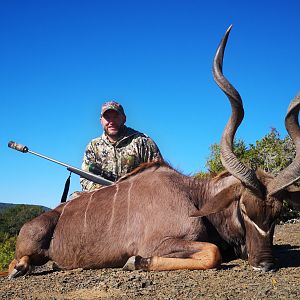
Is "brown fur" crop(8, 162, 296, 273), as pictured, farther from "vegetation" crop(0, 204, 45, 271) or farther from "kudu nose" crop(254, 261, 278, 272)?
"vegetation" crop(0, 204, 45, 271)

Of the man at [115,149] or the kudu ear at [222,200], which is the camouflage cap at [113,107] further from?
the kudu ear at [222,200]

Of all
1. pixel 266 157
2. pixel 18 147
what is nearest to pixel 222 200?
pixel 18 147

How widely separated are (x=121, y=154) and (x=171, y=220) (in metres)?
2.35

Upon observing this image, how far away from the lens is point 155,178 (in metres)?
5.15

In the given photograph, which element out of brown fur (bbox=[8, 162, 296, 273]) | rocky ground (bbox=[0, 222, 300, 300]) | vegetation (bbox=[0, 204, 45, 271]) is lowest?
rocky ground (bbox=[0, 222, 300, 300])

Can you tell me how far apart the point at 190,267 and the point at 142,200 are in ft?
3.23

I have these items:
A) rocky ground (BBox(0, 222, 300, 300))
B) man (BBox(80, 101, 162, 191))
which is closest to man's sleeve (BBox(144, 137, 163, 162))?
man (BBox(80, 101, 162, 191))

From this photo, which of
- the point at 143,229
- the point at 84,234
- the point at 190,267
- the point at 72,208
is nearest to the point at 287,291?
the point at 190,267

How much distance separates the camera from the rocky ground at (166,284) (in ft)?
10.9

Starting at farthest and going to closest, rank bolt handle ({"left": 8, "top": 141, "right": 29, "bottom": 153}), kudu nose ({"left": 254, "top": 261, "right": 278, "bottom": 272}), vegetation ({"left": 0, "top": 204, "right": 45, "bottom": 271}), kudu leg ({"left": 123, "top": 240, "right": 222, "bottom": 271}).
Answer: vegetation ({"left": 0, "top": 204, "right": 45, "bottom": 271}) < bolt handle ({"left": 8, "top": 141, "right": 29, "bottom": 153}) < kudu leg ({"left": 123, "top": 240, "right": 222, "bottom": 271}) < kudu nose ({"left": 254, "top": 261, "right": 278, "bottom": 272})

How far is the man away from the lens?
680cm

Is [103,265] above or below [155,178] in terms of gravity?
below

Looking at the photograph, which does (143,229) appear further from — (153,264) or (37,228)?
(37,228)

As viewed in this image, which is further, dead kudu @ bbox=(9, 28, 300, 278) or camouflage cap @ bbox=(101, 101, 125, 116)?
camouflage cap @ bbox=(101, 101, 125, 116)
